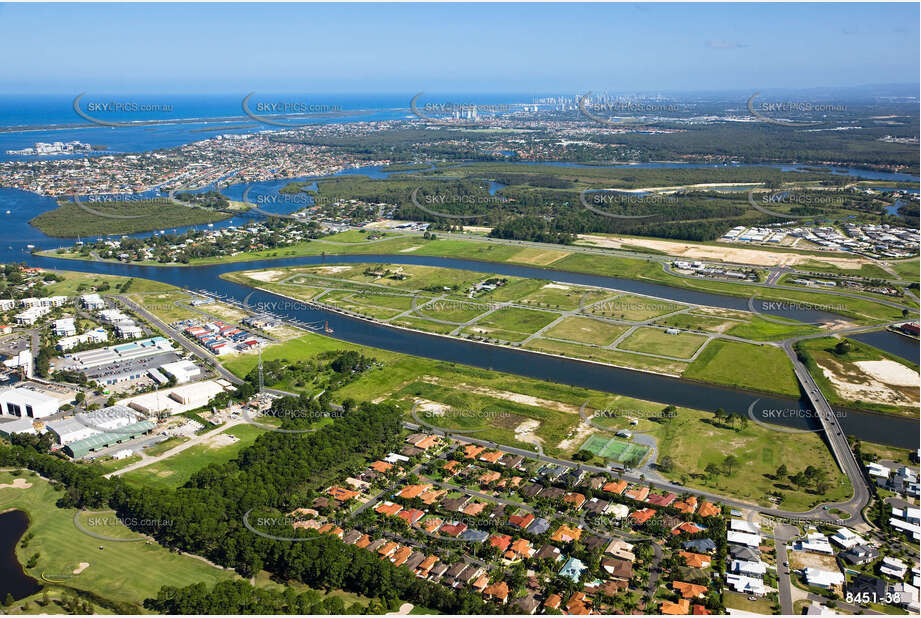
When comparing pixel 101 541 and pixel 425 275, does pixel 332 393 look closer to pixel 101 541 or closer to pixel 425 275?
pixel 101 541

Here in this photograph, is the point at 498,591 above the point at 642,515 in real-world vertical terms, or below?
below

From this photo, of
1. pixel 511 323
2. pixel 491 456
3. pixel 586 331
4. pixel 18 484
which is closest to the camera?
pixel 18 484

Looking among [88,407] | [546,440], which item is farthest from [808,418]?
[88,407]

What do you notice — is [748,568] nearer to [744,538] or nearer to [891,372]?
[744,538]

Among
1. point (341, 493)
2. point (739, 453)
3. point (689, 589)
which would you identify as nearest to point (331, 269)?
point (341, 493)

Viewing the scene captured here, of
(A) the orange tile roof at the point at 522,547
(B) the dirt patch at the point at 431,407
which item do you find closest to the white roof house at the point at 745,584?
(A) the orange tile roof at the point at 522,547

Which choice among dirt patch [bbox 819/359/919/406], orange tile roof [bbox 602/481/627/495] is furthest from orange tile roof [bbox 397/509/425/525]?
dirt patch [bbox 819/359/919/406]
